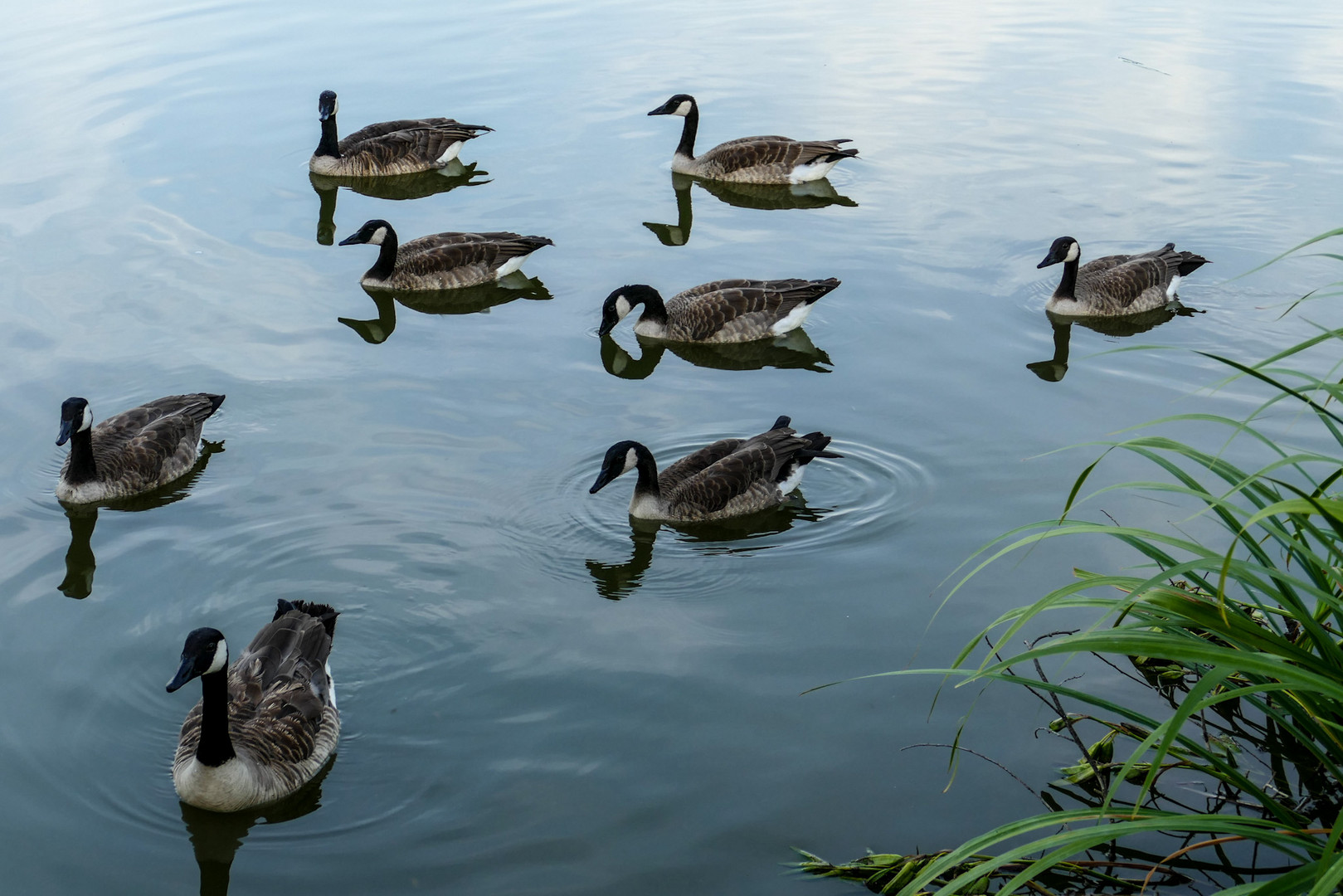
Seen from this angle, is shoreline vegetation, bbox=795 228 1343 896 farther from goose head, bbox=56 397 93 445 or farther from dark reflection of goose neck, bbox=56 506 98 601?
goose head, bbox=56 397 93 445

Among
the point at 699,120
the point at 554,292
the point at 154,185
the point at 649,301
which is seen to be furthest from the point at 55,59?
the point at 649,301

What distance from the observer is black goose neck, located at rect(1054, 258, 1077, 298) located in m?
13.2

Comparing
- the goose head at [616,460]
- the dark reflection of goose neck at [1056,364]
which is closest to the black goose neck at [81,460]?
the goose head at [616,460]

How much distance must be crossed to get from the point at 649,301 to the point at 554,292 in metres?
1.79

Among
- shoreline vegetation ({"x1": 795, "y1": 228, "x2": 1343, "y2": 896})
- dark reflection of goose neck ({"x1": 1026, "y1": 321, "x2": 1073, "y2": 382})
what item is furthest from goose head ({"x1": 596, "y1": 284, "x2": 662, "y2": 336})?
shoreline vegetation ({"x1": 795, "y1": 228, "x2": 1343, "y2": 896})

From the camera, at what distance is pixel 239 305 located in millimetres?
13828

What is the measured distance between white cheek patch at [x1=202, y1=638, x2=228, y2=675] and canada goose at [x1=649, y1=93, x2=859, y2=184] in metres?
12.8

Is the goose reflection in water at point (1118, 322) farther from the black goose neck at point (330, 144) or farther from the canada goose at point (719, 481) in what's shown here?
the black goose neck at point (330, 144)

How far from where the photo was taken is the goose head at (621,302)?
13.0 metres

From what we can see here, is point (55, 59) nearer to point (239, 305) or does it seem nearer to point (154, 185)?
point (154, 185)

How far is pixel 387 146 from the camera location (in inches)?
719

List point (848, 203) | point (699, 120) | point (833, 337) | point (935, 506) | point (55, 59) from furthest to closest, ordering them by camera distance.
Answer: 1. point (55, 59)
2. point (699, 120)
3. point (848, 203)
4. point (833, 337)
5. point (935, 506)

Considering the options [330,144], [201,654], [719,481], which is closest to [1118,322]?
[719,481]

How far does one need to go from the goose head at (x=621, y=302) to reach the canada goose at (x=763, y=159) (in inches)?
211
